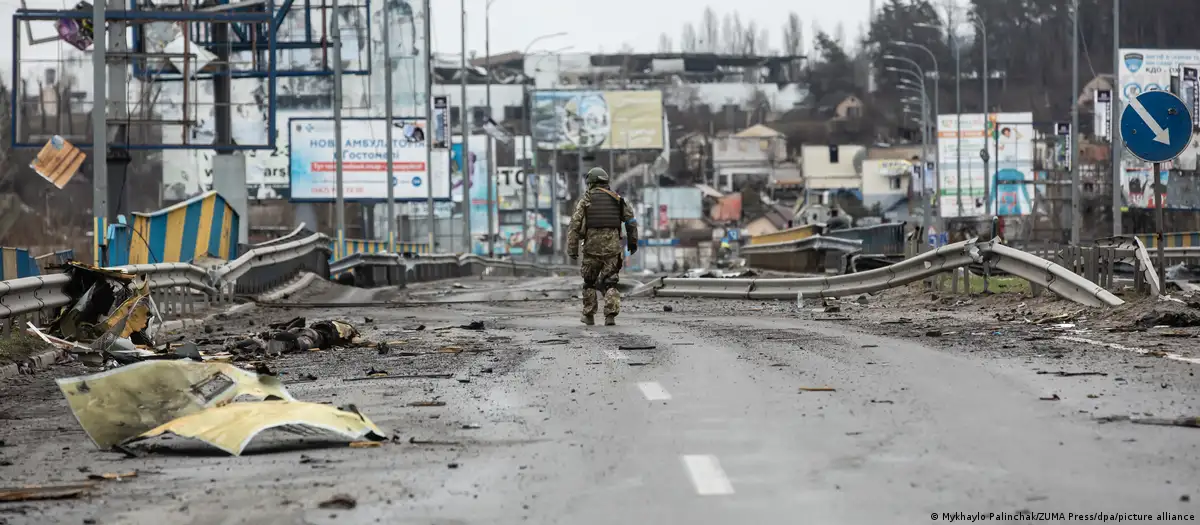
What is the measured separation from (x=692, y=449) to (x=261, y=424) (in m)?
1.96

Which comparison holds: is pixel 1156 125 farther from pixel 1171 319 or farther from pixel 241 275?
pixel 241 275

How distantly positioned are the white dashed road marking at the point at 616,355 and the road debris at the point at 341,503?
6.74 metres

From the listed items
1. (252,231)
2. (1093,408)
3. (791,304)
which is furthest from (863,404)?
(252,231)

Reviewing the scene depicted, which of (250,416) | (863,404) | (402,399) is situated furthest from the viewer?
(402,399)

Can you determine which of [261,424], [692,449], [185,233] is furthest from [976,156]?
[692,449]

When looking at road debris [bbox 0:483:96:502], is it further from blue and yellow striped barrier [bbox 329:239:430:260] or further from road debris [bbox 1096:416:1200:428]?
blue and yellow striped barrier [bbox 329:239:430:260]

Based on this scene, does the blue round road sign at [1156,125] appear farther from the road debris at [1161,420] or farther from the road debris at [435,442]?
the road debris at [435,442]

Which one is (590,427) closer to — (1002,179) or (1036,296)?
(1036,296)

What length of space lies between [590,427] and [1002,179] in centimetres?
10400

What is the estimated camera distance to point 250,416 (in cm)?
828

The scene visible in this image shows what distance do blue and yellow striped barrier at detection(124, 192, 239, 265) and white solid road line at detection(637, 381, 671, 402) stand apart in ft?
37.7

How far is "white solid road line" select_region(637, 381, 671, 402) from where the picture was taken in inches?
382

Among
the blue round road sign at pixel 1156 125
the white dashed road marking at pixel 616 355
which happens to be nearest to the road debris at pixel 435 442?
the white dashed road marking at pixel 616 355

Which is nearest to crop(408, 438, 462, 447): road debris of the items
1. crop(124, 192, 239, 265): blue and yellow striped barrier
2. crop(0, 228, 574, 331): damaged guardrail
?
crop(0, 228, 574, 331): damaged guardrail
